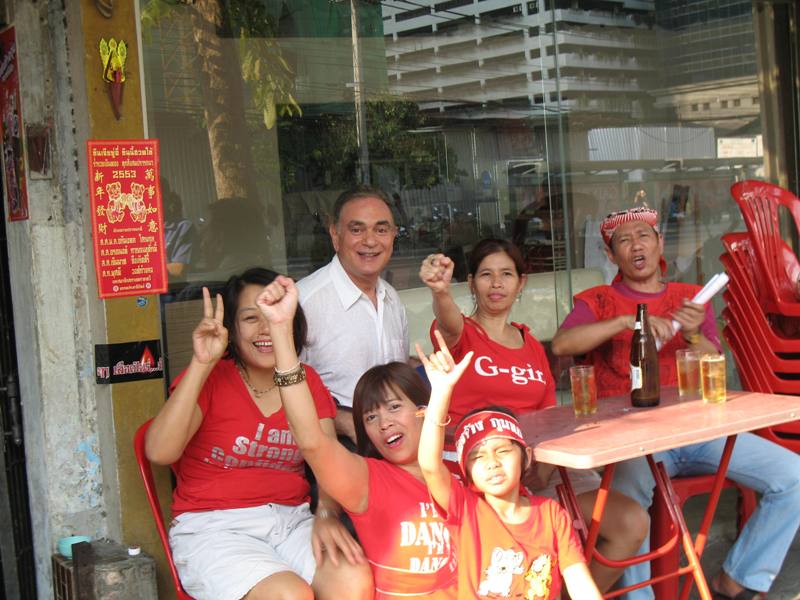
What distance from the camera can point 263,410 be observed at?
3.31m

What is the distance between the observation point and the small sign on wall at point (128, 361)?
12.0 feet

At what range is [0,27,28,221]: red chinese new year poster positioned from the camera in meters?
3.65

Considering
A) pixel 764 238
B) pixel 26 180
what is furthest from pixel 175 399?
pixel 764 238

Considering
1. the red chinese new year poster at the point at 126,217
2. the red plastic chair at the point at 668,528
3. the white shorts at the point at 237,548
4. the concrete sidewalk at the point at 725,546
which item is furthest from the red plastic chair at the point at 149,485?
the concrete sidewalk at the point at 725,546

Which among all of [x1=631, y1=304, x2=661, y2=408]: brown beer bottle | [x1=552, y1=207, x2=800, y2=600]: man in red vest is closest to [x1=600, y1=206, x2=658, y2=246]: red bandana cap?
[x1=552, y1=207, x2=800, y2=600]: man in red vest

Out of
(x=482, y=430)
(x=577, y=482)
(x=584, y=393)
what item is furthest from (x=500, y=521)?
(x=577, y=482)

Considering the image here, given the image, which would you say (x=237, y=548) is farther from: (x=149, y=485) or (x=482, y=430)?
(x=482, y=430)

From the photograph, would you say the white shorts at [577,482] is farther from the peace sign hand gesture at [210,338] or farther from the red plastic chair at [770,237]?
the red plastic chair at [770,237]

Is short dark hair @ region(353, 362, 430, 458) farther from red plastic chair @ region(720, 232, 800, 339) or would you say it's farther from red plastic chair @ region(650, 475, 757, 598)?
red plastic chair @ region(720, 232, 800, 339)

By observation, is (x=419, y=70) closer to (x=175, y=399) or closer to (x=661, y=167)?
(x=661, y=167)

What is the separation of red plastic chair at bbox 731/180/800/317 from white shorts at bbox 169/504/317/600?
2531 mm

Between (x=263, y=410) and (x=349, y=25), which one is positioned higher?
(x=349, y=25)

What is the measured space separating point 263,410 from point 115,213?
0.94m

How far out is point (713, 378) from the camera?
3455 mm
